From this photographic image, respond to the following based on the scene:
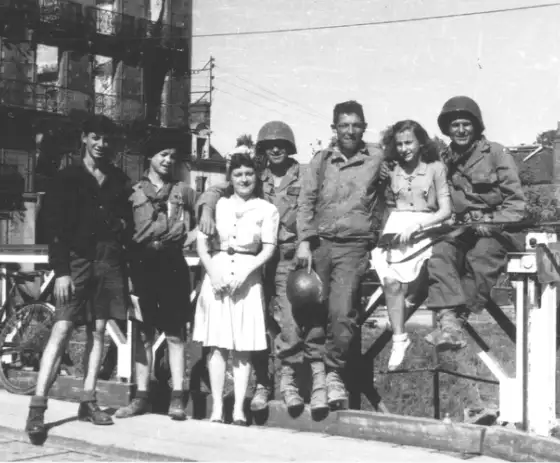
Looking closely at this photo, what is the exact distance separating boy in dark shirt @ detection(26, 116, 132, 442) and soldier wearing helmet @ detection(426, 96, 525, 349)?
231cm

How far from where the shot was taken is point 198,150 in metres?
46.9

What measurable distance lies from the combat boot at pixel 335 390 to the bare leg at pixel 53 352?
1.85 meters

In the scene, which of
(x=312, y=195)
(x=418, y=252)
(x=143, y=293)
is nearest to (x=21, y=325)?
(x=143, y=293)

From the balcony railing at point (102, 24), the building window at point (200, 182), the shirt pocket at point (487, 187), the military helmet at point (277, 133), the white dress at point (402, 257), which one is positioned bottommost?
the white dress at point (402, 257)

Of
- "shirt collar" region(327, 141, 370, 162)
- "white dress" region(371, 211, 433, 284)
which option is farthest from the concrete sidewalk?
"shirt collar" region(327, 141, 370, 162)

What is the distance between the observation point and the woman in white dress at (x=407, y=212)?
21.9 feet

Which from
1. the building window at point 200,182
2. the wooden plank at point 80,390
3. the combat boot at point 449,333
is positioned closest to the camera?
the combat boot at point 449,333

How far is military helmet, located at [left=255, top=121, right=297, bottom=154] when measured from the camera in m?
7.38

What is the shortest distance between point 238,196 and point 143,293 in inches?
40.6

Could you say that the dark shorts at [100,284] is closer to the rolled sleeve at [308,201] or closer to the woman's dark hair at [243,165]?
the woman's dark hair at [243,165]

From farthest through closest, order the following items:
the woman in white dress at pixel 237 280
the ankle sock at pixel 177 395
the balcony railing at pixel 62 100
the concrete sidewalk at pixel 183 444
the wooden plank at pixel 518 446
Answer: the balcony railing at pixel 62 100
the ankle sock at pixel 177 395
the woman in white dress at pixel 237 280
the concrete sidewalk at pixel 183 444
the wooden plank at pixel 518 446

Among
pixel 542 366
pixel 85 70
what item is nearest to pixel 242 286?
pixel 542 366

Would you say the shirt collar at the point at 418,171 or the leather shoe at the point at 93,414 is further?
the leather shoe at the point at 93,414

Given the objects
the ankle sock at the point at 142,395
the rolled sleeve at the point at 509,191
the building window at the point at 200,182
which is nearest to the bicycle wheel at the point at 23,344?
the ankle sock at the point at 142,395
